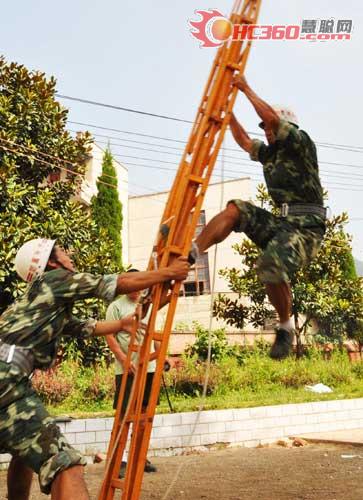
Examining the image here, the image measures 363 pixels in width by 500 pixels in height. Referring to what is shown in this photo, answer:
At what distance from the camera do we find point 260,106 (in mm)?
5086

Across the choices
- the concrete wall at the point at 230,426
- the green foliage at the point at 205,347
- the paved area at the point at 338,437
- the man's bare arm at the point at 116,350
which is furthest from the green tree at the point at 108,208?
the man's bare arm at the point at 116,350

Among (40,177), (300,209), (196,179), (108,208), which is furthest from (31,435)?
(108,208)

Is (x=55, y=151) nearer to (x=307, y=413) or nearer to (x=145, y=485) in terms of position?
(x=307, y=413)

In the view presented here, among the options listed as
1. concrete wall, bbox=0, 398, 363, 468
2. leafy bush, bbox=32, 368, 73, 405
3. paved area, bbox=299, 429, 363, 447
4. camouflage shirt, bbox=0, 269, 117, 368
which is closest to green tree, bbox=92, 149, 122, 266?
leafy bush, bbox=32, 368, 73, 405

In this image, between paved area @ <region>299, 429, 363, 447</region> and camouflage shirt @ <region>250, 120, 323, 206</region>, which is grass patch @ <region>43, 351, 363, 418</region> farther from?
camouflage shirt @ <region>250, 120, 323, 206</region>

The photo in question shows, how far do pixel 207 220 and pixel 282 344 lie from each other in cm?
2311

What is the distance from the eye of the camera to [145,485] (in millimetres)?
7047

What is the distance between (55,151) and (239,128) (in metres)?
8.54

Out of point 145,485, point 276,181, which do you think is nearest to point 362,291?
point 145,485

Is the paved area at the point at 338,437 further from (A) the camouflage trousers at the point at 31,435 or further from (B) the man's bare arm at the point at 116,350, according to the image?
(A) the camouflage trousers at the point at 31,435

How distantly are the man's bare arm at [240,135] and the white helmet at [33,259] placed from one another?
2.01m

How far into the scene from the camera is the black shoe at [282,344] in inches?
212

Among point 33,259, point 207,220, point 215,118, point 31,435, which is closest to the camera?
point 31,435

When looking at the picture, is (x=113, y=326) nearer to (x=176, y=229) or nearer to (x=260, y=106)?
(x=176, y=229)
